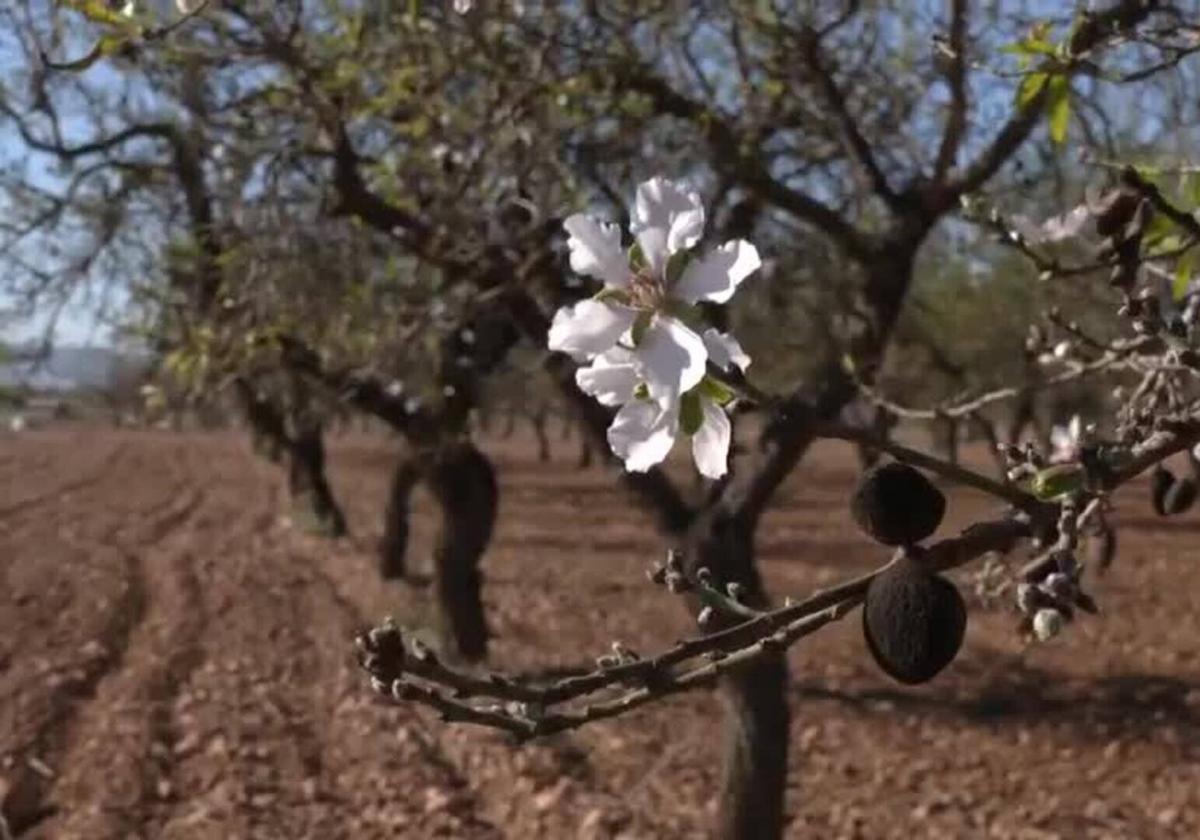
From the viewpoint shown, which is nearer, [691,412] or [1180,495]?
[691,412]

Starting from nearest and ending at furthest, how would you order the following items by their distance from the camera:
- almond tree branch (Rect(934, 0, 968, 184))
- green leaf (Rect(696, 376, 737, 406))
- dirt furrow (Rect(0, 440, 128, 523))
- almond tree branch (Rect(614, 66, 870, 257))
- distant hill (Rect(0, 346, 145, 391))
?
1. green leaf (Rect(696, 376, 737, 406))
2. almond tree branch (Rect(934, 0, 968, 184))
3. almond tree branch (Rect(614, 66, 870, 257))
4. distant hill (Rect(0, 346, 145, 391))
5. dirt furrow (Rect(0, 440, 128, 523))

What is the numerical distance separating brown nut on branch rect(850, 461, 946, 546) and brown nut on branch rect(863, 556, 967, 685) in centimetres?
4

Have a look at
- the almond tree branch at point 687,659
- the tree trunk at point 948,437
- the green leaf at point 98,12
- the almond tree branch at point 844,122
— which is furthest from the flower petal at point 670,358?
the almond tree branch at point 844,122

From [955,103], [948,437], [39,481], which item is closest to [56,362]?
[955,103]

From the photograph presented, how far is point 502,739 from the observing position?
29.2ft

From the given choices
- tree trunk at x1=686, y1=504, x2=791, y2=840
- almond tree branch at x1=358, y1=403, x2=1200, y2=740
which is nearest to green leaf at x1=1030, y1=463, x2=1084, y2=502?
almond tree branch at x1=358, y1=403, x2=1200, y2=740

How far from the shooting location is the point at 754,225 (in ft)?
24.5

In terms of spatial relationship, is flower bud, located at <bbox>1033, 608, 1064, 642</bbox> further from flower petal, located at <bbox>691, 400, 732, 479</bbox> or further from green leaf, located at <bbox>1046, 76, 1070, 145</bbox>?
green leaf, located at <bbox>1046, 76, 1070, 145</bbox>

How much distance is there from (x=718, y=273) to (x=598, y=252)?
0.33ft

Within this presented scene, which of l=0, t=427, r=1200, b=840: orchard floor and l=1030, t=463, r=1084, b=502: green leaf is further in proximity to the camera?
l=0, t=427, r=1200, b=840: orchard floor

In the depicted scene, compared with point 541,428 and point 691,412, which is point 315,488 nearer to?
point 691,412

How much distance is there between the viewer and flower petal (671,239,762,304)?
1354 mm

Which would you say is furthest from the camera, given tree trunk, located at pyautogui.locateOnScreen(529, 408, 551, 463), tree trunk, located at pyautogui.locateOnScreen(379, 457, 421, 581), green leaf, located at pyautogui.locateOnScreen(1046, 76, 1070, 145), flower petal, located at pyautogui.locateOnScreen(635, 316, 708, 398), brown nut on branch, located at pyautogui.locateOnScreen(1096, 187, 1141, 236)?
tree trunk, located at pyautogui.locateOnScreen(529, 408, 551, 463)

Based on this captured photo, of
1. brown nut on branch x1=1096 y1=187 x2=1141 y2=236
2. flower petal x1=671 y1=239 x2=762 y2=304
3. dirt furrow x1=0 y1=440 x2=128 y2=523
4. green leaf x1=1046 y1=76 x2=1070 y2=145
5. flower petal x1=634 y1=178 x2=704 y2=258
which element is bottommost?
dirt furrow x1=0 y1=440 x2=128 y2=523
